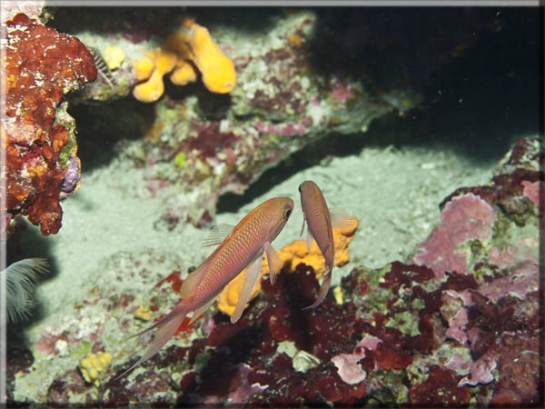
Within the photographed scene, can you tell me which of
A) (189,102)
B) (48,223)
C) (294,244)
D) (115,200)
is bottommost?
(294,244)

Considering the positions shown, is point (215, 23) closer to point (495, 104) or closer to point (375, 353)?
point (375, 353)

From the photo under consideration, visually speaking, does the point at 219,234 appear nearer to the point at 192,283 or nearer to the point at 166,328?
the point at 192,283

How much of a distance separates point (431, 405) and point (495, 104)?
5.95 metres

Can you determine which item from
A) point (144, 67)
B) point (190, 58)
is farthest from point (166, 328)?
point (190, 58)

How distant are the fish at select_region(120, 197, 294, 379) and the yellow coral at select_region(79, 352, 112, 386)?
80.6 inches

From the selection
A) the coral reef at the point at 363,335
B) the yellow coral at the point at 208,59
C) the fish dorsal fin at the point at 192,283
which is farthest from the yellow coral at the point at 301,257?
the yellow coral at the point at 208,59

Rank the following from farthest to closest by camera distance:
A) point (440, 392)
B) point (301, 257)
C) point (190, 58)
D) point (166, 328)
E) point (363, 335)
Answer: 1. point (190, 58)
2. point (301, 257)
3. point (363, 335)
4. point (440, 392)
5. point (166, 328)

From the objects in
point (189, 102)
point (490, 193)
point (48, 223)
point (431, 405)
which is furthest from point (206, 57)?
point (431, 405)

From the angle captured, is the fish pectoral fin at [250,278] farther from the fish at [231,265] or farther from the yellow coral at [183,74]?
the yellow coral at [183,74]

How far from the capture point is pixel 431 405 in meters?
3.44

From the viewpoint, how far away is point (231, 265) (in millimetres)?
2342

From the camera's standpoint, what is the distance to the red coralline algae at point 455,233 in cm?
462

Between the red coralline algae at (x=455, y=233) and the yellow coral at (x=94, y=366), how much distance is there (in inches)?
133

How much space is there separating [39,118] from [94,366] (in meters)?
2.39
